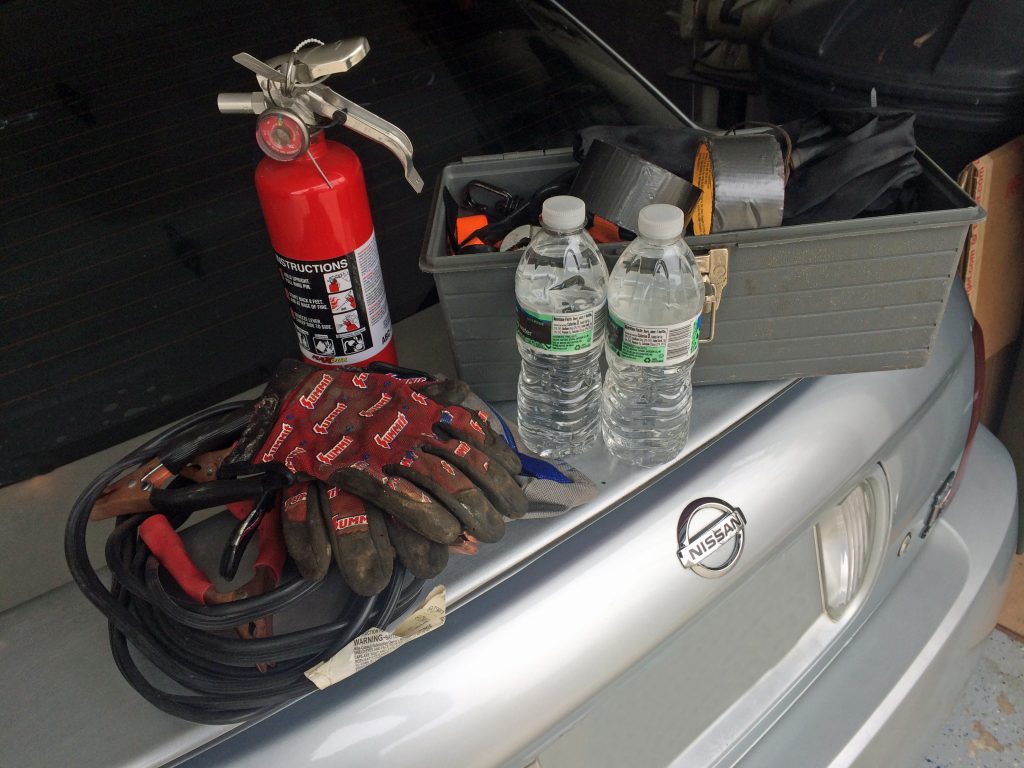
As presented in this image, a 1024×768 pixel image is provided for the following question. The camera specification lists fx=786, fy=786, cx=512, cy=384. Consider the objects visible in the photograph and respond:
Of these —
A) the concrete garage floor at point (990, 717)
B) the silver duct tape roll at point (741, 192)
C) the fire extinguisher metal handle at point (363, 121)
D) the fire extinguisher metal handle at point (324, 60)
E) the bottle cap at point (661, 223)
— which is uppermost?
the fire extinguisher metal handle at point (324, 60)

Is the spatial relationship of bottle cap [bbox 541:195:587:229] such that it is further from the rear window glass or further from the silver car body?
the rear window glass

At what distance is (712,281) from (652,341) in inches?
7.0

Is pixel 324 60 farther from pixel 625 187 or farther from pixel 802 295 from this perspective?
pixel 802 295

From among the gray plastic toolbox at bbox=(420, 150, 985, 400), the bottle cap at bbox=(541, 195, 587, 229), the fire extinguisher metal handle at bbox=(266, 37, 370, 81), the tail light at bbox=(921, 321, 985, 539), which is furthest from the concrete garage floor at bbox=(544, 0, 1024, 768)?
the fire extinguisher metal handle at bbox=(266, 37, 370, 81)

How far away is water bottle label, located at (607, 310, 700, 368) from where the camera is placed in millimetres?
960

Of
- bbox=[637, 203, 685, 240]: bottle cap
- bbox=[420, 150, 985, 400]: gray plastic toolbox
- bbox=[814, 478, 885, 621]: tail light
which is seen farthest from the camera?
bbox=[814, 478, 885, 621]: tail light

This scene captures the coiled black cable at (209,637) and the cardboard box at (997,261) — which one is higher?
the coiled black cable at (209,637)

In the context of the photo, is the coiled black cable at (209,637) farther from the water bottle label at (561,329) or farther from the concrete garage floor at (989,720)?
the concrete garage floor at (989,720)

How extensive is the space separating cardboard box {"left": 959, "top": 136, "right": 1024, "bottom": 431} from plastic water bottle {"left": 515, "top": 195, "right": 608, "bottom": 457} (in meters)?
1.10

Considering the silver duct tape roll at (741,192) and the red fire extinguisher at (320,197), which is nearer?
the red fire extinguisher at (320,197)

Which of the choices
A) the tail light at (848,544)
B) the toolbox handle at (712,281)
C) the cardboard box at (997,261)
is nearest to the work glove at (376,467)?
the toolbox handle at (712,281)

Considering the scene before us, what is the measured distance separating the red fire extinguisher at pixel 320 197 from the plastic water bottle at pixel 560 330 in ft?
0.64

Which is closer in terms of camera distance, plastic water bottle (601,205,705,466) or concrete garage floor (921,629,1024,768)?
plastic water bottle (601,205,705,466)

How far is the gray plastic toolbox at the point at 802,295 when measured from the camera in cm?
104
